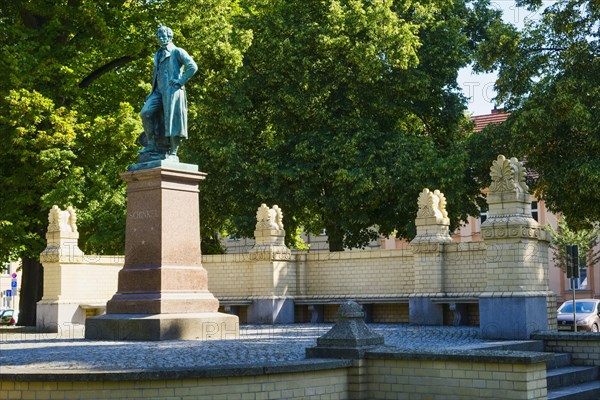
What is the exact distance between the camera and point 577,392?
13.5 meters

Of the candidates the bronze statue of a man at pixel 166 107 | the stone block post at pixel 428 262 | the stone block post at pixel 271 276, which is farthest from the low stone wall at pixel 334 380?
the stone block post at pixel 271 276

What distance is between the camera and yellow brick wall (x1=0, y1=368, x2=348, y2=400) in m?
10.3

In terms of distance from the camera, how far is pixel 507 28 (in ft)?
98.6

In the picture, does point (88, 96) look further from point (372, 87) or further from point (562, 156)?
point (562, 156)

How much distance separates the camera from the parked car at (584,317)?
99.6 ft

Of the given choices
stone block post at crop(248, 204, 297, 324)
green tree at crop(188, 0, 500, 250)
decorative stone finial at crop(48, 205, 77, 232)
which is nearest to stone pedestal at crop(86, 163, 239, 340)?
decorative stone finial at crop(48, 205, 77, 232)

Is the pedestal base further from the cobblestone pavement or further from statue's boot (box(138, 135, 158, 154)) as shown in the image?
statue's boot (box(138, 135, 158, 154))

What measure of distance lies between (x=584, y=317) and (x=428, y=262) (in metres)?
9.33

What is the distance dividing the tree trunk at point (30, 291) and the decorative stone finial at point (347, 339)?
1802cm

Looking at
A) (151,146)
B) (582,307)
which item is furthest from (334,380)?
(582,307)

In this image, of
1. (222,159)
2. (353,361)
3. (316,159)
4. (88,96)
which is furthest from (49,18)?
(353,361)

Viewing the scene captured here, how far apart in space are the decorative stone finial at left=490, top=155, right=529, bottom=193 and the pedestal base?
5.65 m

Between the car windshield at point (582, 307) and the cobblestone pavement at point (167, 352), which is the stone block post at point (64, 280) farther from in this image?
the car windshield at point (582, 307)

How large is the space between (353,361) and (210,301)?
5.67m
